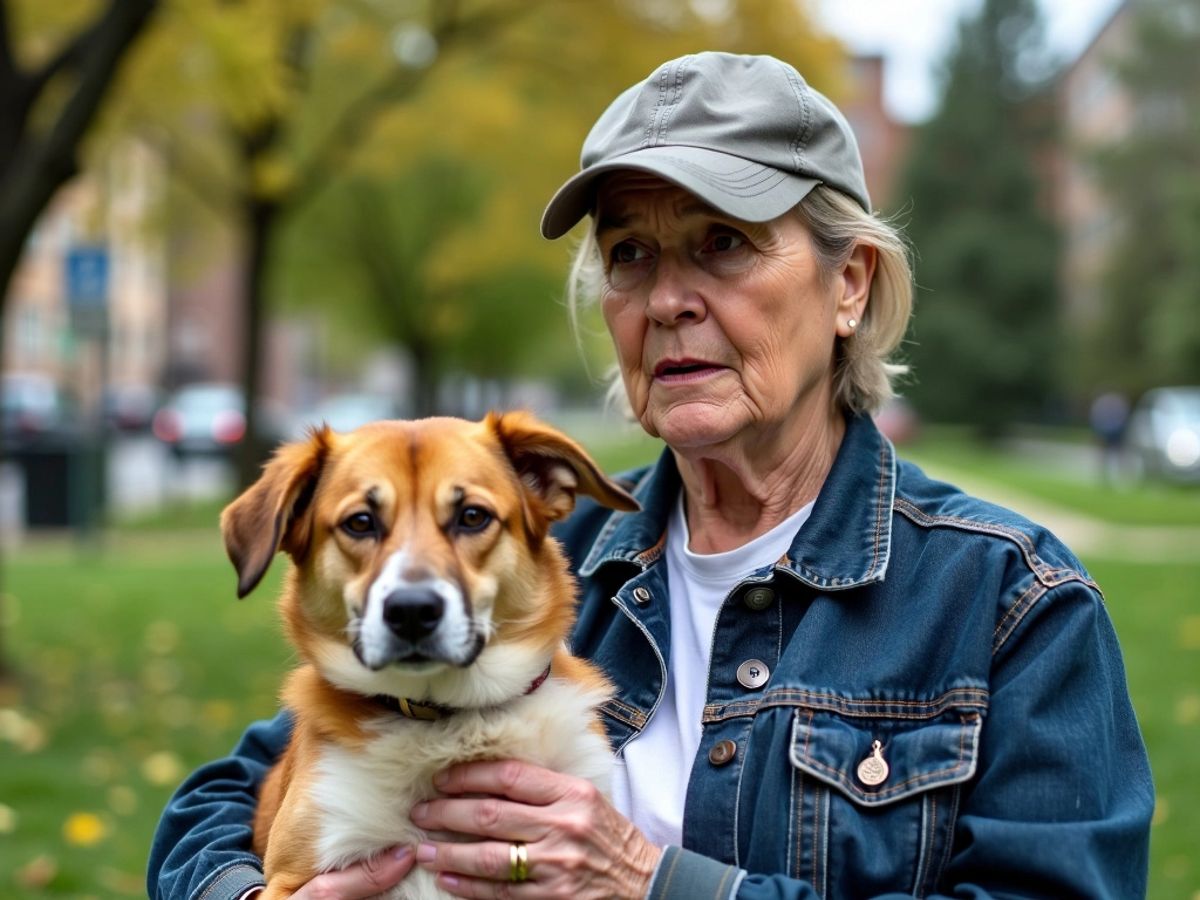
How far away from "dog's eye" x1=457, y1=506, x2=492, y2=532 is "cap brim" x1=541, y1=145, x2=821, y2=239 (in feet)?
2.40

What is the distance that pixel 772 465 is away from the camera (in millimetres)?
3076

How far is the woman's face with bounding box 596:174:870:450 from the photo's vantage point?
2.90 metres

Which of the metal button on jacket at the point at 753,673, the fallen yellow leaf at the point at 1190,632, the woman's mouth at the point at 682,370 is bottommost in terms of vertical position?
the fallen yellow leaf at the point at 1190,632

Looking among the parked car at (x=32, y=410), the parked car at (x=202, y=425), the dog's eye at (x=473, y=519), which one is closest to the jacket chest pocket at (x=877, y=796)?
the dog's eye at (x=473, y=519)

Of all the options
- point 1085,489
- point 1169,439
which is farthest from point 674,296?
Answer: point 1169,439

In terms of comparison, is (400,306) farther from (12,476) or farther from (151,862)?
(151,862)

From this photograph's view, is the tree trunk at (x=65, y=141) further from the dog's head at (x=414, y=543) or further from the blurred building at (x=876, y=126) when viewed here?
the blurred building at (x=876, y=126)

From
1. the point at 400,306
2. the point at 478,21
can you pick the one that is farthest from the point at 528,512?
the point at 400,306

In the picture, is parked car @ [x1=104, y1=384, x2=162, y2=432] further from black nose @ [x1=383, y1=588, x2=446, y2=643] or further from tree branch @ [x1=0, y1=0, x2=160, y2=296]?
black nose @ [x1=383, y1=588, x2=446, y2=643]

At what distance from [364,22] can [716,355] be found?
15.3m

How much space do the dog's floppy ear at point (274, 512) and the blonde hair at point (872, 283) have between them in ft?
2.88

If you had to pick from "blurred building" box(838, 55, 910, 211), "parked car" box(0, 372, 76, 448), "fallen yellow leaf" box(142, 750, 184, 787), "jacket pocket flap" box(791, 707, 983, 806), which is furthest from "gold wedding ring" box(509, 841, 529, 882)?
"blurred building" box(838, 55, 910, 211)

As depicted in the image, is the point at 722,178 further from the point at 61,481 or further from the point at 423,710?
the point at 61,481

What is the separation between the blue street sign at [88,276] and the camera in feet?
45.3
